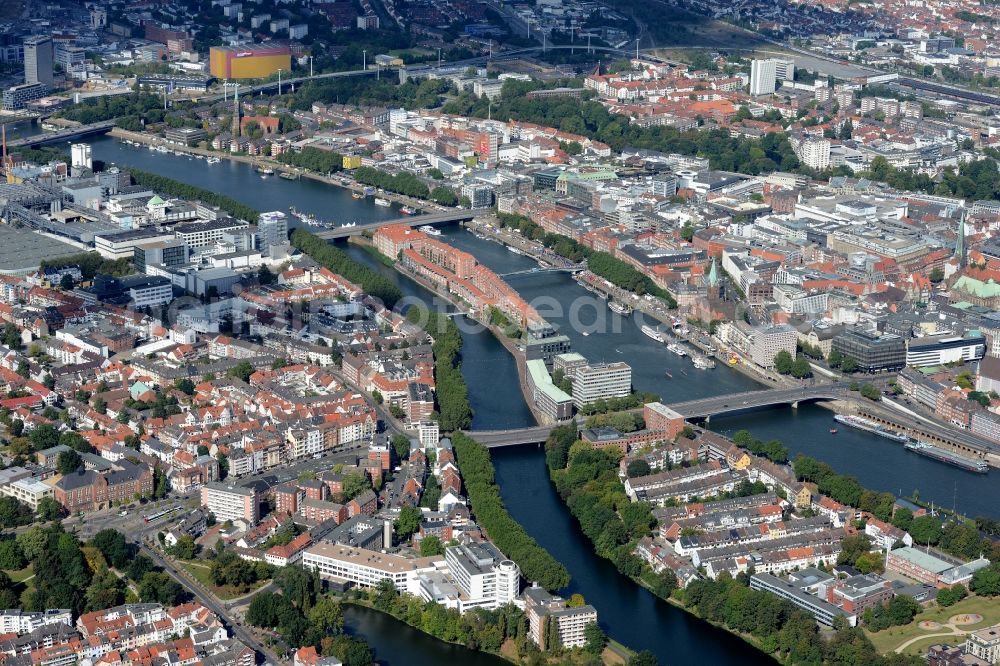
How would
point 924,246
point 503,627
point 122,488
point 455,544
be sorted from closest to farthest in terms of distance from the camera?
1. point 503,627
2. point 455,544
3. point 122,488
4. point 924,246

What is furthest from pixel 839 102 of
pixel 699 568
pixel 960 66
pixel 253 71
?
pixel 699 568

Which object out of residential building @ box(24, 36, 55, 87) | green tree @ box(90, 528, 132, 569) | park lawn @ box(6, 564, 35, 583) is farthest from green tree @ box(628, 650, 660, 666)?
residential building @ box(24, 36, 55, 87)

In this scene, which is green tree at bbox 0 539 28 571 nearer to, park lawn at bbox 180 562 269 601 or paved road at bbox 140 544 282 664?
paved road at bbox 140 544 282 664

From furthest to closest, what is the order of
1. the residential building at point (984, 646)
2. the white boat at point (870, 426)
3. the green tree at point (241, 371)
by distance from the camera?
the green tree at point (241, 371) < the white boat at point (870, 426) < the residential building at point (984, 646)

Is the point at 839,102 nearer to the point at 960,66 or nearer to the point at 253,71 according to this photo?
the point at 960,66

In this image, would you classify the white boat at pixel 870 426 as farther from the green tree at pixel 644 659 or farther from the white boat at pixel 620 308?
the green tree at pixel 644 659

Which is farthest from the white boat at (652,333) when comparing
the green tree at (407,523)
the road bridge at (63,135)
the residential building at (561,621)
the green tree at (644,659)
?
the road bridge at (63,135)
